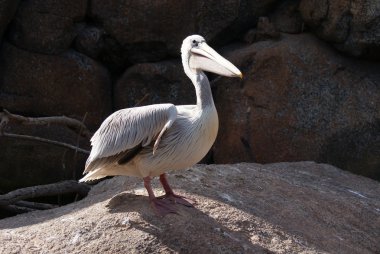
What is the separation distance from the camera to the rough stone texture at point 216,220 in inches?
193

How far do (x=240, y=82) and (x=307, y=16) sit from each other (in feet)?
3.26

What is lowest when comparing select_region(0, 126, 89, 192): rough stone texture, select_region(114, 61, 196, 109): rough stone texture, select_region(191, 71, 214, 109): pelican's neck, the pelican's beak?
select_region(0, 126, 89, 192): rough stone texture

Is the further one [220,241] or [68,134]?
[68,134]

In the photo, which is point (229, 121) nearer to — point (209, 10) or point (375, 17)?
point (209, 10)

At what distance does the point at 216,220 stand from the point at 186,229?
287 millimetres

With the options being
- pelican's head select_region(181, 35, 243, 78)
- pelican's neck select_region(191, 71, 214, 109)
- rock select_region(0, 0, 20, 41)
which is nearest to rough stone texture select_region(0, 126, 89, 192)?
rock select_region(0, 0, 20, 41)

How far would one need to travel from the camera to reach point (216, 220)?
5.18 m

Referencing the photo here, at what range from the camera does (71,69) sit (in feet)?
25.7

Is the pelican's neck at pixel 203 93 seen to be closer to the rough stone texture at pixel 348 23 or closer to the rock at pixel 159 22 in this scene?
the rock at pixel 159 22

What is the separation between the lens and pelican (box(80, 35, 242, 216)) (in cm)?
501

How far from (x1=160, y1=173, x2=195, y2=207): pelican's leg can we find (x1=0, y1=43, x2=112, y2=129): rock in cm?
251

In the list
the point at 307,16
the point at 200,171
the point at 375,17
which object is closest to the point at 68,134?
the point at 200,171

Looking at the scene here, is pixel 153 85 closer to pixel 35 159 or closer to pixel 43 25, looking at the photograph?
pixel 43 25

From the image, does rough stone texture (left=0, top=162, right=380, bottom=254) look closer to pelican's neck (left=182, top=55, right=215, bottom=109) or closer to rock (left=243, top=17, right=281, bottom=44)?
pelican's neck (left=182, top=55, right=215, bottom=109)
